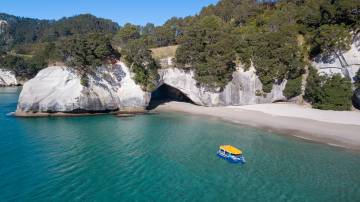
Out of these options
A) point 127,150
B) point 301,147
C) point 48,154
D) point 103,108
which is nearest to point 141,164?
point 127,150

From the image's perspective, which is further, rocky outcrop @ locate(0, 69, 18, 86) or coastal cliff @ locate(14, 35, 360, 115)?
rocky outcrop @ locate(0, 69, 18, 86)

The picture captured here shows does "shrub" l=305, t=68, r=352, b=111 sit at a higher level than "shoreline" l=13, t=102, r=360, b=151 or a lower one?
higher

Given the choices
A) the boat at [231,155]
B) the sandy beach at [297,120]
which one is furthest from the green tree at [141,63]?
the boat at [231,155]

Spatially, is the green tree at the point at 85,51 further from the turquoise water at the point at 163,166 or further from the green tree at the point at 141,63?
the turquoise water at the point at 163,166

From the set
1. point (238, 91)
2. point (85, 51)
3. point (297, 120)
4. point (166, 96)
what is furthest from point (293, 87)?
point (85, 51)

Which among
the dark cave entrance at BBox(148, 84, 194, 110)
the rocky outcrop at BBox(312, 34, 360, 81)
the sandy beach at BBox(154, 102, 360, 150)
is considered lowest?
the sandy beach at BBox(154, 102, 360, 150)

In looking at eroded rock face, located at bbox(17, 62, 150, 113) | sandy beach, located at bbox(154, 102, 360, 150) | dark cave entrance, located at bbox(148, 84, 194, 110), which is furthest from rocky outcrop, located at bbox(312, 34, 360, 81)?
eroded rock face, located at bbox(17, 62, 150, 113)

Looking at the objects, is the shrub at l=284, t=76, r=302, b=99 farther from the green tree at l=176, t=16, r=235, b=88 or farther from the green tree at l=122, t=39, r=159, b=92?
the green tree at l=122, t=39, r=159, b=92

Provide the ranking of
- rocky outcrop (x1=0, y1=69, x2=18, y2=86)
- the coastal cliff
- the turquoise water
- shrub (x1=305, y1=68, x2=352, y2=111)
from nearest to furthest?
1. the turquoise water
2. shrub (x1=305, y1=68, x2=352, y2=111)
3. the coastal cliff
4. rocky outcrop (x1=0, y1=69, x2=18, y2=86)

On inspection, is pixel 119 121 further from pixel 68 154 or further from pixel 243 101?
pixel 243 101
